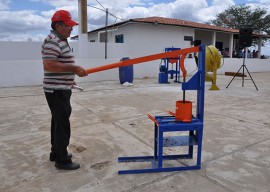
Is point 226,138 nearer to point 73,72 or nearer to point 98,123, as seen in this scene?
point 98,123

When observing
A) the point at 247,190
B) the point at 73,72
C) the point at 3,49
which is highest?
the point at 3,49

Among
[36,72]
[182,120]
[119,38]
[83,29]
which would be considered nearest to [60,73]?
[182,120]

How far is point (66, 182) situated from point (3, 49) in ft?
42.4

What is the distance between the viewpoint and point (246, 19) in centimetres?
3047

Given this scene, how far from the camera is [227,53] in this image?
20.5 metres

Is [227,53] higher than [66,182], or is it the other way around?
[227,53]

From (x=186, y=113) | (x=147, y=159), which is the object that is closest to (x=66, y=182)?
(x=147, y=159)

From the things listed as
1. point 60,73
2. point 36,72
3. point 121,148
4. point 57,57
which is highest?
point 57,57

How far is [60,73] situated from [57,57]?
0.16m

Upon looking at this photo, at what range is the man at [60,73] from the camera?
250 centimetres

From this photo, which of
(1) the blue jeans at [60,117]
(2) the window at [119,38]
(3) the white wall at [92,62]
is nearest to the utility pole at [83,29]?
(3) the white wall at [92,62]

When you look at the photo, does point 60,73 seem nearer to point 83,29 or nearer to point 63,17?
Result: point 63,17

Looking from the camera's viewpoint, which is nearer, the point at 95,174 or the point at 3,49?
the point at 95,174

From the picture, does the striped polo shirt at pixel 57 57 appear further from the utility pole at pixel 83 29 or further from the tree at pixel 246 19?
the tree at pixel 246 19
